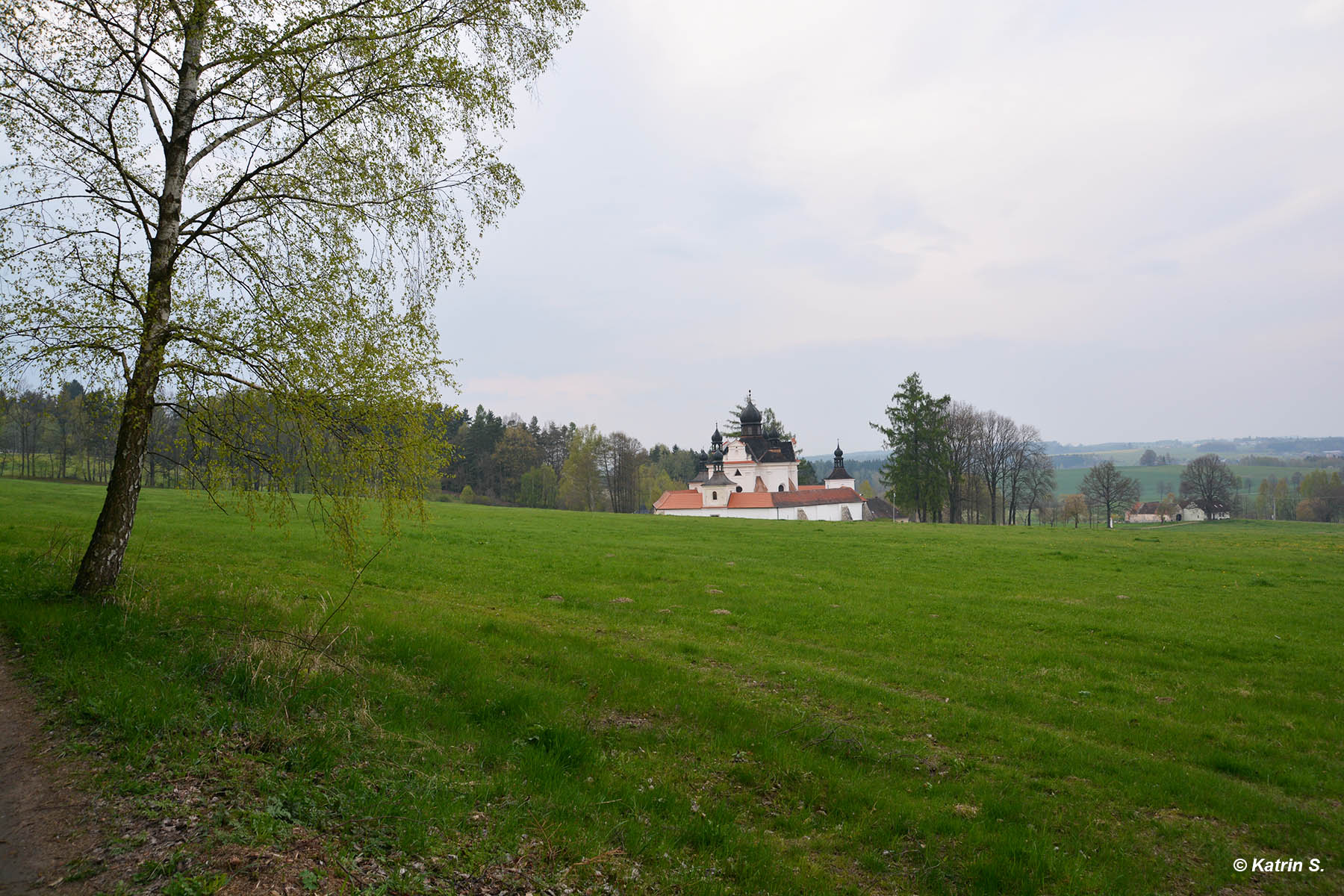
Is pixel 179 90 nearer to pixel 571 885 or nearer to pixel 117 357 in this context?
pixel 117 357

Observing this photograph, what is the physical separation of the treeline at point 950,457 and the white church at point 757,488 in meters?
8.01

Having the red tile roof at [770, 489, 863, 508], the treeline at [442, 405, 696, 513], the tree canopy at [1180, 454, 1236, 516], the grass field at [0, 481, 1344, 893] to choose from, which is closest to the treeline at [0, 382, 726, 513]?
the treeline at [442, 405, 696, 513]

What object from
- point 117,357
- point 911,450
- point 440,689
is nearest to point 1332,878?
point 440,689

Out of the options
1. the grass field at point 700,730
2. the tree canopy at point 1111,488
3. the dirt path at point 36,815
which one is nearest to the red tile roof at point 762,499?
the tree canopy at point 1111,488

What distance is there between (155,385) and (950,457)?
70.3m

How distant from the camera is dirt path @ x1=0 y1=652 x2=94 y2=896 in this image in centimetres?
424

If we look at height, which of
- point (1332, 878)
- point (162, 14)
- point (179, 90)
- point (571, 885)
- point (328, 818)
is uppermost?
point (162, 14)

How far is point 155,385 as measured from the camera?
9.73 m

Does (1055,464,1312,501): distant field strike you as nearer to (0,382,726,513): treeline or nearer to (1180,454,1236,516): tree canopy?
(1180,454,1236,516): tree canopy

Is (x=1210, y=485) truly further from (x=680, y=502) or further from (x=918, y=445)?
(x=680, y=502)

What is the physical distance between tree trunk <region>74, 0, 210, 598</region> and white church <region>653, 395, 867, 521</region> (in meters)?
65.7

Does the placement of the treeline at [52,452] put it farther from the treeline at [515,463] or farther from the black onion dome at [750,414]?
the black onion dome at [750,414]

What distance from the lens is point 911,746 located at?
8508 mm

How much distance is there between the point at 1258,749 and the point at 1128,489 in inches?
3738
